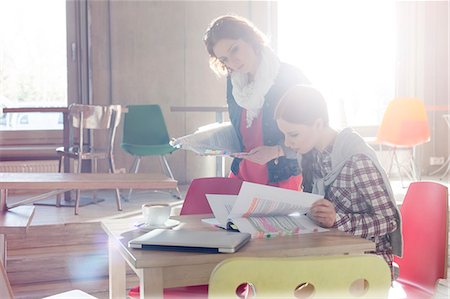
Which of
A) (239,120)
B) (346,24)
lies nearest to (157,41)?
(346,24)

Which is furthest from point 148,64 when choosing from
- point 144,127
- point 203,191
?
point 203,191

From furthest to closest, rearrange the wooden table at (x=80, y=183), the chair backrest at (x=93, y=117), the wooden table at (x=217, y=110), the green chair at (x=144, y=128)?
the green chair at (x=144, y=128) → the wooden table at (x=217, y=110) → the chair backrest at (x=93, y=117) → the wooden table at (x=80, y=183)

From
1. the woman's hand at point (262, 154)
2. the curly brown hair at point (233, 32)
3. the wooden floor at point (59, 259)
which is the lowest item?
the wooden floor at point (59, 259)

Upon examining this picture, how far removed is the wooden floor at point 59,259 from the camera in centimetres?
378

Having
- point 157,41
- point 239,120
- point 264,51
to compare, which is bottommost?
point 239,120

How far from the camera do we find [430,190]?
2084mm

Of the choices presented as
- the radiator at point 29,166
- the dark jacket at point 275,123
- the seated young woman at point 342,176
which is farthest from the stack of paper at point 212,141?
the radiator at point 29,166

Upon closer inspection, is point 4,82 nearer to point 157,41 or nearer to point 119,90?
point 119,90

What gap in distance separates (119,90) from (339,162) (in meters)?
4.87

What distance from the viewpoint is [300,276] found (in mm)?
1165

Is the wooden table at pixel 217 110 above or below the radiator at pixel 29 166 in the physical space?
above

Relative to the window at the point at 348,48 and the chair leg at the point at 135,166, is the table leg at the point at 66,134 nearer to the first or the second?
the chair leg at the point at 135,166

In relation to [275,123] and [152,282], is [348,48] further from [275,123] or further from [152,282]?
[152,282]

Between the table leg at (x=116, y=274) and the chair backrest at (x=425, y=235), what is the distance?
946 millimetres
